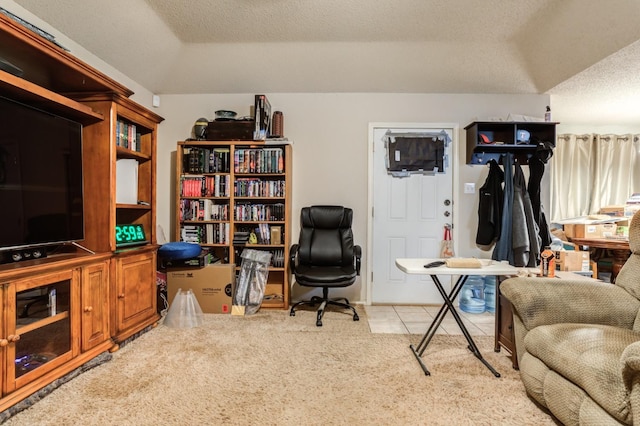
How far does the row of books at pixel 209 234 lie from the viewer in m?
3.34

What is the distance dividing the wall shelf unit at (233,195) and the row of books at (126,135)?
2.03 ft

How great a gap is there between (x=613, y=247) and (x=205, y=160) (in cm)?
444

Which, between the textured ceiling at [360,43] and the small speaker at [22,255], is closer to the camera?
the small speaker at [22,255]

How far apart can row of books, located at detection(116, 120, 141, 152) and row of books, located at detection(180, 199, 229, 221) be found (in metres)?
0.77

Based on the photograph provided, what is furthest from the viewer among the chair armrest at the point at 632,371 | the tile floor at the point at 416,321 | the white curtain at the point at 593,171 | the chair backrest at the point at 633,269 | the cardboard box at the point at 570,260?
the white curtain at the point at 593,171

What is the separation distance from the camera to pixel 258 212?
3.40 metres

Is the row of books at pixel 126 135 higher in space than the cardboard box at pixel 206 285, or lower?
higher

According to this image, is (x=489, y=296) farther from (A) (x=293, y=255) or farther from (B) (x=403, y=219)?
(A) (x=293, y=255)

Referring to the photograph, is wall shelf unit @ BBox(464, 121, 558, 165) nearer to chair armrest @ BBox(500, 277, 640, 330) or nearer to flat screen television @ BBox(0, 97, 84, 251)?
chair armrest @ BBox(500, 277, 640, 330)

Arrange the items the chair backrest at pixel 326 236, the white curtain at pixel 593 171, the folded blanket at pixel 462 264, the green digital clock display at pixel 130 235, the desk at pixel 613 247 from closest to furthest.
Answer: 1. the folded blanket at pixel 462 264
2. the green digital clock display at pixel 130 235
3. the chair backrest at pixel 326 236
4. the desk at pixel 613 247
5. the white curtain at pixel 593 171

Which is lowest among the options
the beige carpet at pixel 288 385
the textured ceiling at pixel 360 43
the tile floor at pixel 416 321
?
the tile floor at pixel 416 321

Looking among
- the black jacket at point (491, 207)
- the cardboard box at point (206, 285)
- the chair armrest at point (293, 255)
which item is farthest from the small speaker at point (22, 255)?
the black jacket at point (491, 207)

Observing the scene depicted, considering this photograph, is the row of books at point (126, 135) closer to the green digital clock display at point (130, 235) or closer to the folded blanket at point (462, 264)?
the green digital clock display at point (130, 235)

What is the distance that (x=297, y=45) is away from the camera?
123 inches
